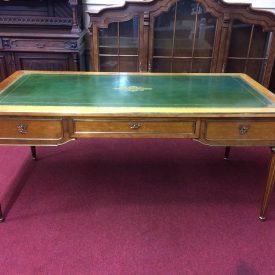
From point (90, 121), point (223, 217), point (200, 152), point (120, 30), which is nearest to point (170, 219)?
point (223, 217)

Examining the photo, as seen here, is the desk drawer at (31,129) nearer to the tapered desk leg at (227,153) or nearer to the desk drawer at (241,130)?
the desk drawer at (241,130)

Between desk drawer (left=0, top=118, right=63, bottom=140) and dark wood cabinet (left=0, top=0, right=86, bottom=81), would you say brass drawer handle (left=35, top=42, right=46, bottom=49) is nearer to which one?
dark wood cabinet (left=0, top=0, right=86, bottom=81)

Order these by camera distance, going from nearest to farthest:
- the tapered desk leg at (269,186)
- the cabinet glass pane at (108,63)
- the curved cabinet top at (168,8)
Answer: the tapered desk leg at (269,186) < the curved cabinet top at (168,8) < the cabinet glass pane at (108,63)

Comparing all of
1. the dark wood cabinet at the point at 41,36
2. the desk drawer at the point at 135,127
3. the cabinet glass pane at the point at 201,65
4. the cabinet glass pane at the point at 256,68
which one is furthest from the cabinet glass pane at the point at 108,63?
the desk drawer at the point at 135,127

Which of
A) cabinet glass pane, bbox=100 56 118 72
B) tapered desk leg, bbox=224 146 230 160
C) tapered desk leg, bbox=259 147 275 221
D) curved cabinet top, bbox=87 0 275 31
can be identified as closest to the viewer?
tapered desk leg, bbox=259 147 275 221

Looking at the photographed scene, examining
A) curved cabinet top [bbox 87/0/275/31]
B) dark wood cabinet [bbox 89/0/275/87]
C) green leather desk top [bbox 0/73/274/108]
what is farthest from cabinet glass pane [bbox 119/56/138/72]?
green leather desk top [bbox 0/73/274/108]

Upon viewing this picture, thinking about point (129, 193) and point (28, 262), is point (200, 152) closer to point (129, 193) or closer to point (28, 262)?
point (129, 193)

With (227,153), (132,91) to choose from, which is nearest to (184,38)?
(227,153)

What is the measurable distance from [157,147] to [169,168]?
0.34 m

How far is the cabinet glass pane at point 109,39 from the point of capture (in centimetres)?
277

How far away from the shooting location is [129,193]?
1852 millimetres

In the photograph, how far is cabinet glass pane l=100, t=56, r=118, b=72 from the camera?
288 cm

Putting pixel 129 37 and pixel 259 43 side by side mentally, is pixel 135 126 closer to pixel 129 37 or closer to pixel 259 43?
pixel 129 37

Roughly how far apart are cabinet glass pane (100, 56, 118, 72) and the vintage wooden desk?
1.38m
